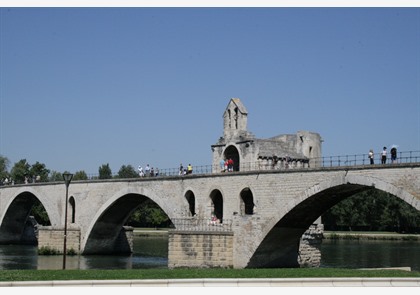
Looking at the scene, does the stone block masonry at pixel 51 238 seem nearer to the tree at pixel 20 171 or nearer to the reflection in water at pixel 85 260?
the reflection in water at pixel 85 260

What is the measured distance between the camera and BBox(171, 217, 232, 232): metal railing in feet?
127

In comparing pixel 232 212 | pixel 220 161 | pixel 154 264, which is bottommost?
pixel 154 264

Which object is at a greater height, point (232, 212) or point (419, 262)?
point (232, 212)

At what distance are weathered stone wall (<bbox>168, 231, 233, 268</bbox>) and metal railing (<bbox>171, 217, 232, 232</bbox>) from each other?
3.61 feet

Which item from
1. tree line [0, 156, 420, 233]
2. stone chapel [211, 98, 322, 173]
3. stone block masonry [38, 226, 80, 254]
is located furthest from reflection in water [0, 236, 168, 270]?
tree line [0, 156, 420, 233]

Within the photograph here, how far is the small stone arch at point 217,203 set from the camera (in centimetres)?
4169

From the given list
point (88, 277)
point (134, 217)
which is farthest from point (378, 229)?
point (88, 277)

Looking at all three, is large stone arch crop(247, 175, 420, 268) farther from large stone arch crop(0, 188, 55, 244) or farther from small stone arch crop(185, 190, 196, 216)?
large stone arch crop(0, 188, 55, 244)

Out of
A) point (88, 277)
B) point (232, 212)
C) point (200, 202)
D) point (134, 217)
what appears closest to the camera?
point (88, 277)

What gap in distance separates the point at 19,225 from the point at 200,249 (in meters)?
39.3

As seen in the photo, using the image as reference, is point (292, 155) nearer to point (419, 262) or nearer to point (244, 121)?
point (244, 121)

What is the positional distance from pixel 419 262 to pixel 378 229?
130 ft

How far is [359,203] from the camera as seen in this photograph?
276 feet

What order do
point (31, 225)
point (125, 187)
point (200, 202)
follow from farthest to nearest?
point (31, 225) < point (125, 187) < point (200, 202)
